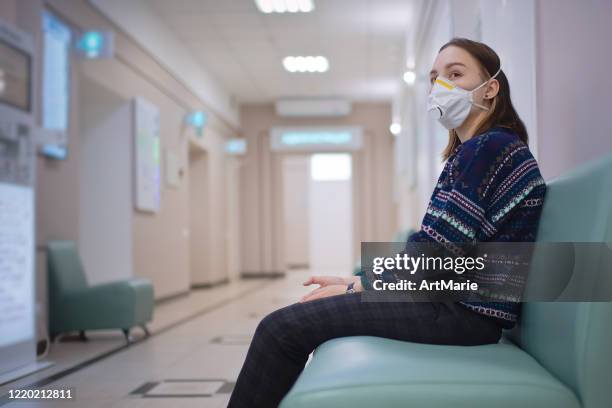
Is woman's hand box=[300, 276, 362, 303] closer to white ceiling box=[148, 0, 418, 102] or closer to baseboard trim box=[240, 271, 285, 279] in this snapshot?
white ceiling box=[148, 0, 418, 102]

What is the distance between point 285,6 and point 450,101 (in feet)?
21.2

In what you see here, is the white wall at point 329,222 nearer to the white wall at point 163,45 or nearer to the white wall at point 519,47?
the white wall at point 163,45

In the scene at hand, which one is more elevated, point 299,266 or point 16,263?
point 16,263

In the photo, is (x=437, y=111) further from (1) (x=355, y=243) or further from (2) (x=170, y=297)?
(1) (x=355, y=243)

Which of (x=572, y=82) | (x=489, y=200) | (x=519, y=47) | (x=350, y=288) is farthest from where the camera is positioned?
(x=519, y=47)

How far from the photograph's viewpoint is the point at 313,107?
12992 millimetres

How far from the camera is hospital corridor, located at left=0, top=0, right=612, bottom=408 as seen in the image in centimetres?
131

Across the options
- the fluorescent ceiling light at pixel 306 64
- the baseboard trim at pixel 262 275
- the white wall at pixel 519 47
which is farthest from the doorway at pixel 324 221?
the white wall at pixel 519 47

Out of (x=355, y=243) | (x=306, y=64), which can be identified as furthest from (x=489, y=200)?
(x=355, y=243)

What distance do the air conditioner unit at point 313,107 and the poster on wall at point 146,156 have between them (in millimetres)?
4971

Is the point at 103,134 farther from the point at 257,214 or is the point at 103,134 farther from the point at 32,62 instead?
the point at 257,214

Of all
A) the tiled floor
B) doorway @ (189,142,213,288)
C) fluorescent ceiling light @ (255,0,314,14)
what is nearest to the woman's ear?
the tiled floor

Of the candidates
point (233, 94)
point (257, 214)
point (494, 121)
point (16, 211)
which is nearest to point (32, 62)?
point (16, 211)

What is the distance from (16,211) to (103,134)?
11.8 ft
